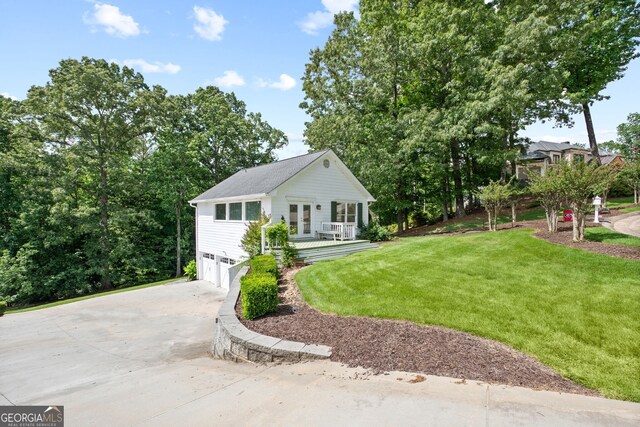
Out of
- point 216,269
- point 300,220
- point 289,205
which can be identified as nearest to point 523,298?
point 289,205

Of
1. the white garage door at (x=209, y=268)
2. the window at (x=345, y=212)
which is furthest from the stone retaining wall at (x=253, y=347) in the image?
the white garage door at (x=209, y=268)

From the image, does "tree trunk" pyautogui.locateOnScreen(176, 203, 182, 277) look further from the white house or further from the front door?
the front door

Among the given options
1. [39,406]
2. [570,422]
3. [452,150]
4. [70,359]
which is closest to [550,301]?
[570,422]

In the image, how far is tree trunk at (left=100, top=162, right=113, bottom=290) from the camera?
2259 centimetres

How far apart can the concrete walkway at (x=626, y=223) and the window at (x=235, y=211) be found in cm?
1611

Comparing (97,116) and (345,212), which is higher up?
(97,116)

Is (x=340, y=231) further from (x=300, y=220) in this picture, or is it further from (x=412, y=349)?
(x=412, y=349)

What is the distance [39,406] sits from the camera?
14.4ft

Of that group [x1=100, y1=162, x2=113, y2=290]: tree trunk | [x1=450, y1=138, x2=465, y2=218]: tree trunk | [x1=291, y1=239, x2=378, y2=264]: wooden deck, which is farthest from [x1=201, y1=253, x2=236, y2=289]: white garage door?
[x1=450, y1=138, x2=465, y2=218]: tree trunk

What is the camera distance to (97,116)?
22922 mm

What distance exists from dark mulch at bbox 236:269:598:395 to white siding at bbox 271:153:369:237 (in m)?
9.13

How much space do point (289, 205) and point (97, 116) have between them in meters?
18.5

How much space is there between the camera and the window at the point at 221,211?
58.3 ft

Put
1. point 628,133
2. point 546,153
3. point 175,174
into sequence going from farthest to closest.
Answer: point 628,133 → point 546,153 → point 175,174
